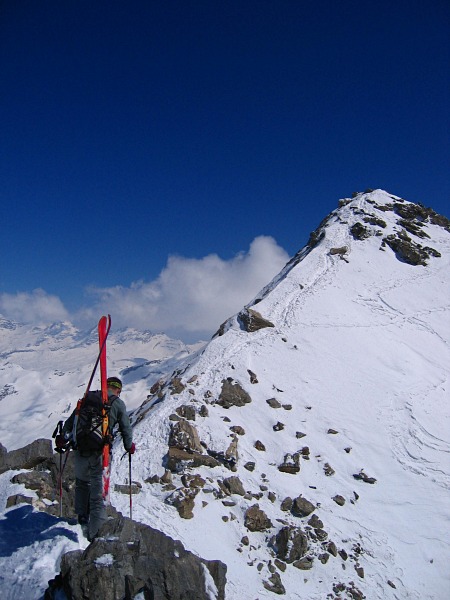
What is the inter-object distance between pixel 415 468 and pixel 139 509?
586 inches

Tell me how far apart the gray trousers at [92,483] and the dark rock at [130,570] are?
271mm

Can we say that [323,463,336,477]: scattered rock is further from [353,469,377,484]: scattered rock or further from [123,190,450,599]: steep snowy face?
[353,469,377,484]: scattered rock

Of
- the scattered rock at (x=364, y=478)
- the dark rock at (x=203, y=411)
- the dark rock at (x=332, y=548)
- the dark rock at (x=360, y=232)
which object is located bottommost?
the dark rock at (x=332, y=548)

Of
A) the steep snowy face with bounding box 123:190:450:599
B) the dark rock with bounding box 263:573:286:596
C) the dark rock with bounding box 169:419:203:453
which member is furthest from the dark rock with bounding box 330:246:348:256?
the dark rock with bounding box 263:573:286:596

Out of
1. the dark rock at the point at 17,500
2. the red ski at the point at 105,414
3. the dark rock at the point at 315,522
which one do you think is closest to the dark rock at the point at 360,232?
the dark rock at the point at 315,522

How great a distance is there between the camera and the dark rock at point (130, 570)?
787 centimetres

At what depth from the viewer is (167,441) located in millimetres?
20266

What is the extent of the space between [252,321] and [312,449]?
1375 cm

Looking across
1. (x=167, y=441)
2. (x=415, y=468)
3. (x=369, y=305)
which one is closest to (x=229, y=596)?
(x=167, y=441)

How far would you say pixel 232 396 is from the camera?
24656mm

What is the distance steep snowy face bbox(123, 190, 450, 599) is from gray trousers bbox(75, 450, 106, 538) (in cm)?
→ 666

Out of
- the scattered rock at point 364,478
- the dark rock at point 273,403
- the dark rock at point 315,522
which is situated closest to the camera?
the dark rock at point 315,522

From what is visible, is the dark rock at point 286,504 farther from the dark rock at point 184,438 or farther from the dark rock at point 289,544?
the dark rock at point 184,438

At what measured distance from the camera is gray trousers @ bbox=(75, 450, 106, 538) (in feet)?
30.9
